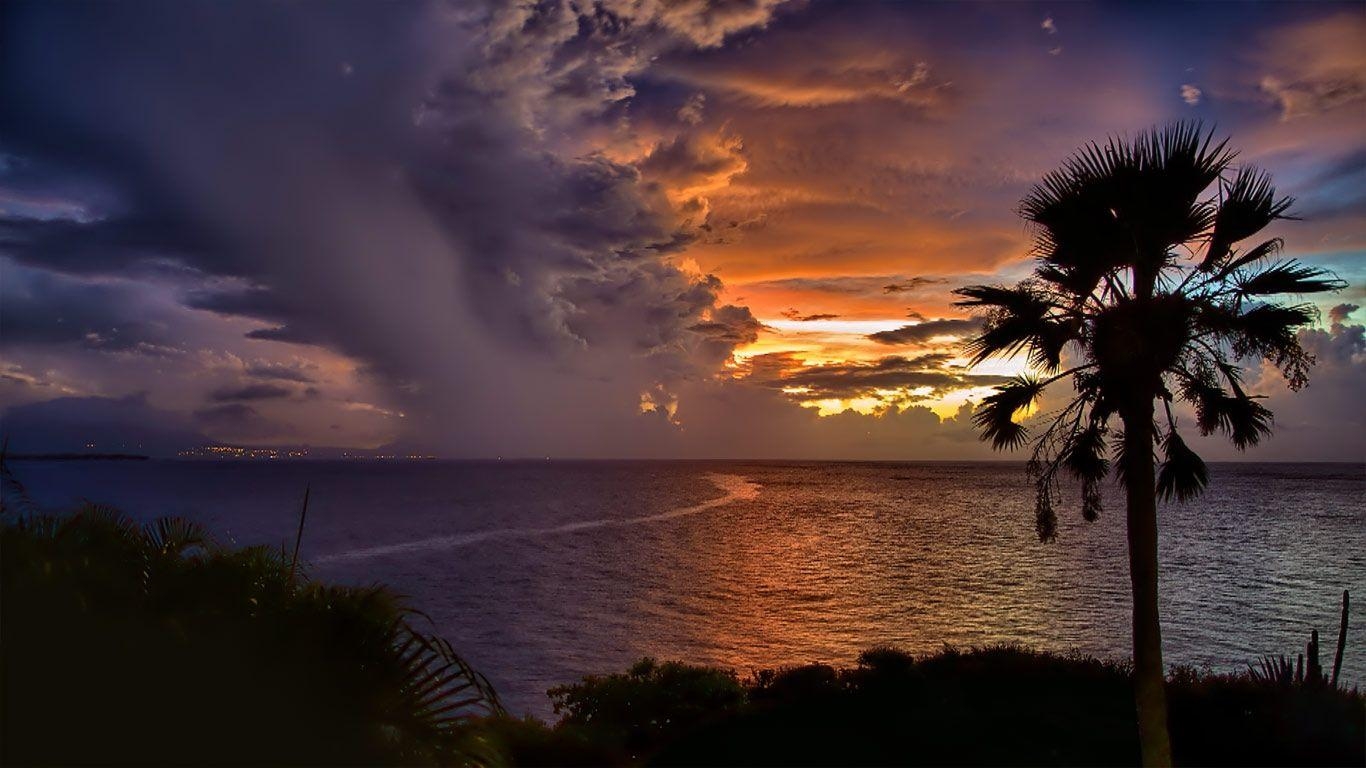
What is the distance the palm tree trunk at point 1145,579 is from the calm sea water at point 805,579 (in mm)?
17976

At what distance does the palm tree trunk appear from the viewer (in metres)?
9.12

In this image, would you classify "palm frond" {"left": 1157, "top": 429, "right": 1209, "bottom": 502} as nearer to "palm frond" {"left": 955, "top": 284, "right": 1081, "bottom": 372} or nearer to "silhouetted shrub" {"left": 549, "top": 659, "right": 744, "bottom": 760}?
"palm frond" {"left": 955, "top": 284, "right": 1081, "bottom": 372}

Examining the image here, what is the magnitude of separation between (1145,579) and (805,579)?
51.6m

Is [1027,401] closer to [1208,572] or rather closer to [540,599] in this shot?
[540,599]

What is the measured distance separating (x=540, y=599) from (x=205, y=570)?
47668 millimetres

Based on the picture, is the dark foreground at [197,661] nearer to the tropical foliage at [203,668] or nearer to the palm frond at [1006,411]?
the tropical foliage at [203,668]

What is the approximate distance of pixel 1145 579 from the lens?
9219 mm

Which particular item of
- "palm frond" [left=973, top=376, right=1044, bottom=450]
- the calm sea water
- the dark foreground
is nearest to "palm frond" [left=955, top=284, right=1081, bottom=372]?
"palm frond" [left=973, top=376, right=1044, bottom=450]

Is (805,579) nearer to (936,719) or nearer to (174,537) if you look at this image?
(936,719)

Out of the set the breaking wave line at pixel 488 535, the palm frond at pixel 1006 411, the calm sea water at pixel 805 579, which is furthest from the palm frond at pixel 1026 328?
the breaking wave line at pixel 488 535

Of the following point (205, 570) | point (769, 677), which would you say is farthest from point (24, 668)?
point (769, 677)

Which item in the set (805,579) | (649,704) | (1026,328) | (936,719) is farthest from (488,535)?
(1026,328)

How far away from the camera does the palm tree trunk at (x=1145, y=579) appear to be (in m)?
9.12

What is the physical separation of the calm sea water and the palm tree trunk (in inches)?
708
